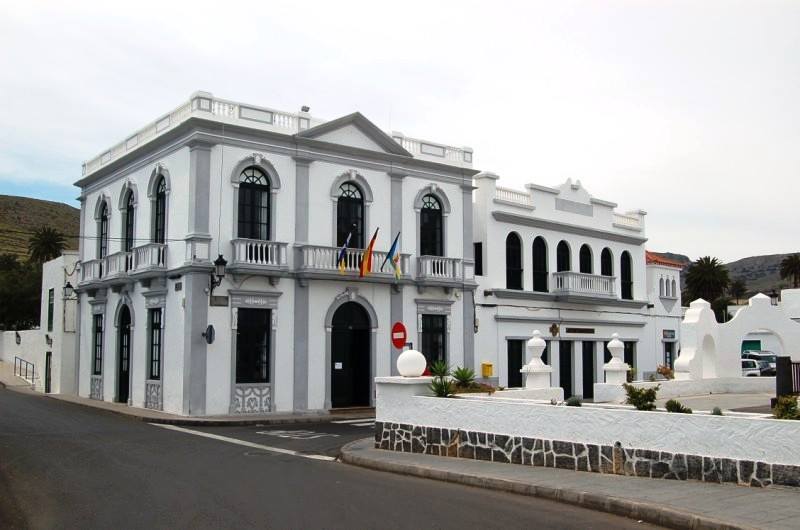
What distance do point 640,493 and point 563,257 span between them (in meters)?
25.1

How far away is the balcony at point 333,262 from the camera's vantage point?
25.7 m

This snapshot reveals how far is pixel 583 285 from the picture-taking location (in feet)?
112

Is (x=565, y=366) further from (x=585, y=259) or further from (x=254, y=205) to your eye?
(x=254, y=205)

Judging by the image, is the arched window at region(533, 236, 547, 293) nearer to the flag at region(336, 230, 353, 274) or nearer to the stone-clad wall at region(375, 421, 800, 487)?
the flag at region(336, 230, 353, 274)

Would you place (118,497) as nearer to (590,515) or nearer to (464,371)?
(590,515)

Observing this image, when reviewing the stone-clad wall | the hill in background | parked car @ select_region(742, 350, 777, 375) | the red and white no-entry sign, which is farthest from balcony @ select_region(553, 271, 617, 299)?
the hill in background

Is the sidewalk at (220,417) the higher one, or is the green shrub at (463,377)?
the green shrub at (463,377)

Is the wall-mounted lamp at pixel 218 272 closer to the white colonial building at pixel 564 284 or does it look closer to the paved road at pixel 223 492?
the paved road at pixel 223 492

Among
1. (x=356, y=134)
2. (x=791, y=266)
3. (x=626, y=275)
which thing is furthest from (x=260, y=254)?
(x=791, y=266)

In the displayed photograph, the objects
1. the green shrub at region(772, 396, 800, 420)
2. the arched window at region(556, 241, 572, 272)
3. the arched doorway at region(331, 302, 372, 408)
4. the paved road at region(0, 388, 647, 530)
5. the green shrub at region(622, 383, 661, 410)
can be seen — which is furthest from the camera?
the arched window at region(556, 241, 572, 272)

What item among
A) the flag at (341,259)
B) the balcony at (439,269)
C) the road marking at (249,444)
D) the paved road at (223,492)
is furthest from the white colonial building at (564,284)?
the paved road at (223,492)

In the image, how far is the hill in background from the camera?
97.9 m

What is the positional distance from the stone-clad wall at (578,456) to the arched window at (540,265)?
18.4 m

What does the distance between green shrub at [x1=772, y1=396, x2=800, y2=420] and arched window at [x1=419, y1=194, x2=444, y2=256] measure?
746 inches
